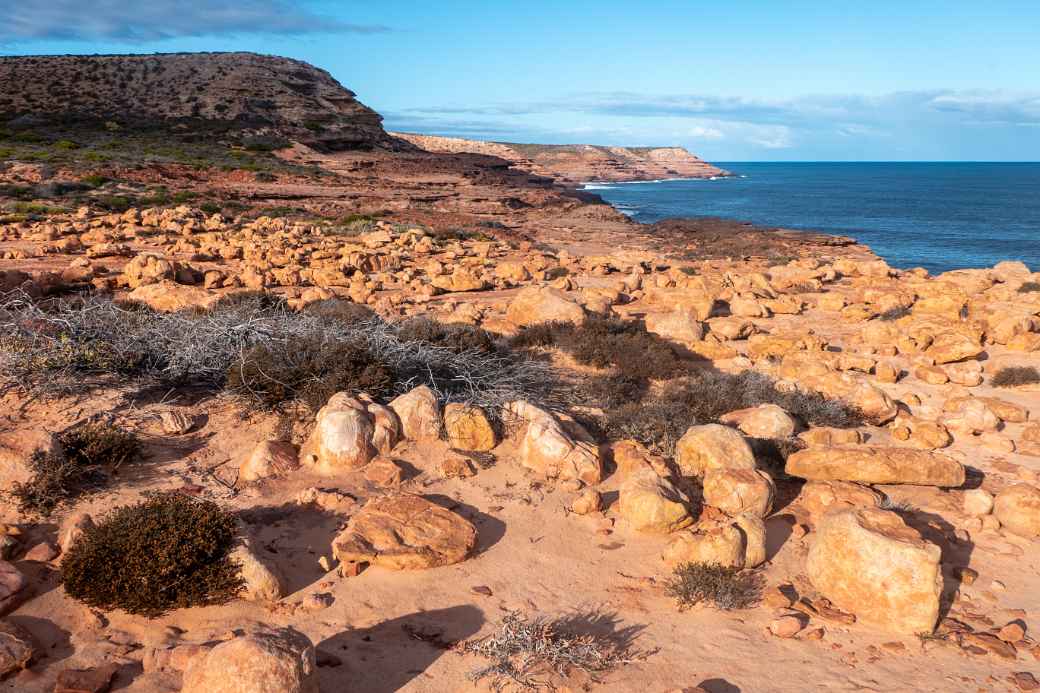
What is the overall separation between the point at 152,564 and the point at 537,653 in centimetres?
228

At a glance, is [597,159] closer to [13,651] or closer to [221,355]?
[221,355]

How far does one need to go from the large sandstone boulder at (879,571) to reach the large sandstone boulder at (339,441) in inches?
140

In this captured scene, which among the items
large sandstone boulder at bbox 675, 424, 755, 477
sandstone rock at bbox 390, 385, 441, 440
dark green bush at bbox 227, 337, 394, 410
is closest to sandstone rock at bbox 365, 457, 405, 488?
sandstone rock at bbox 390, 385, 441, 440

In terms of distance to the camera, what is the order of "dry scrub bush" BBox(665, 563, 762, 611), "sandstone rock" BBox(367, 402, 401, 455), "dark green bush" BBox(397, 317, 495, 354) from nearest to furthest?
"dry scrub bush" BBox(665, 563, 762, 611) → "sandstone rock" BBox(367, 402, 401, 455) → "dark green bush" BBox(397, 317, 495, 354)

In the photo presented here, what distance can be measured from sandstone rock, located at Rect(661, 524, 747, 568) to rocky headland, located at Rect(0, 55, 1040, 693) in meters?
0.02

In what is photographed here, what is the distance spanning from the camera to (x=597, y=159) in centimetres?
14550

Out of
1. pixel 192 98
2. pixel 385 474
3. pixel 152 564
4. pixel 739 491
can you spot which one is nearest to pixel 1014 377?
pixel 739 491

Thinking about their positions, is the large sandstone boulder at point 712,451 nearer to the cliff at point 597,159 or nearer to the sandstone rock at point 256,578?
the sandstone rock at point 256,578

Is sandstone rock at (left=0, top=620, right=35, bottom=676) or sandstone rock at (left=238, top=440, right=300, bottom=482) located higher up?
sandstone rock at (left=238, top=440, right=300, bottom=482)

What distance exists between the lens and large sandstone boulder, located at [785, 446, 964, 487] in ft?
21.3

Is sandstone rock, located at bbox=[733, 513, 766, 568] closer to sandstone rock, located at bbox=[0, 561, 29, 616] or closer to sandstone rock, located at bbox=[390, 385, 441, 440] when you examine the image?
sandstone rock, located at bbox=[390, 385, 441, 440]

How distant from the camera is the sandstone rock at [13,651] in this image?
3.53 metres

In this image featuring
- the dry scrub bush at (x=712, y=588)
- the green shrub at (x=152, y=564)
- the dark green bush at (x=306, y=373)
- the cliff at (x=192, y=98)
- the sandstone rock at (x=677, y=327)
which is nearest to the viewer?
the green shrub at (x=152, y=564)

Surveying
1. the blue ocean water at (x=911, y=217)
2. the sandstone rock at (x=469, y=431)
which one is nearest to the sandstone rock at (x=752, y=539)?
the sandstone rock at (x=469, y=431)
